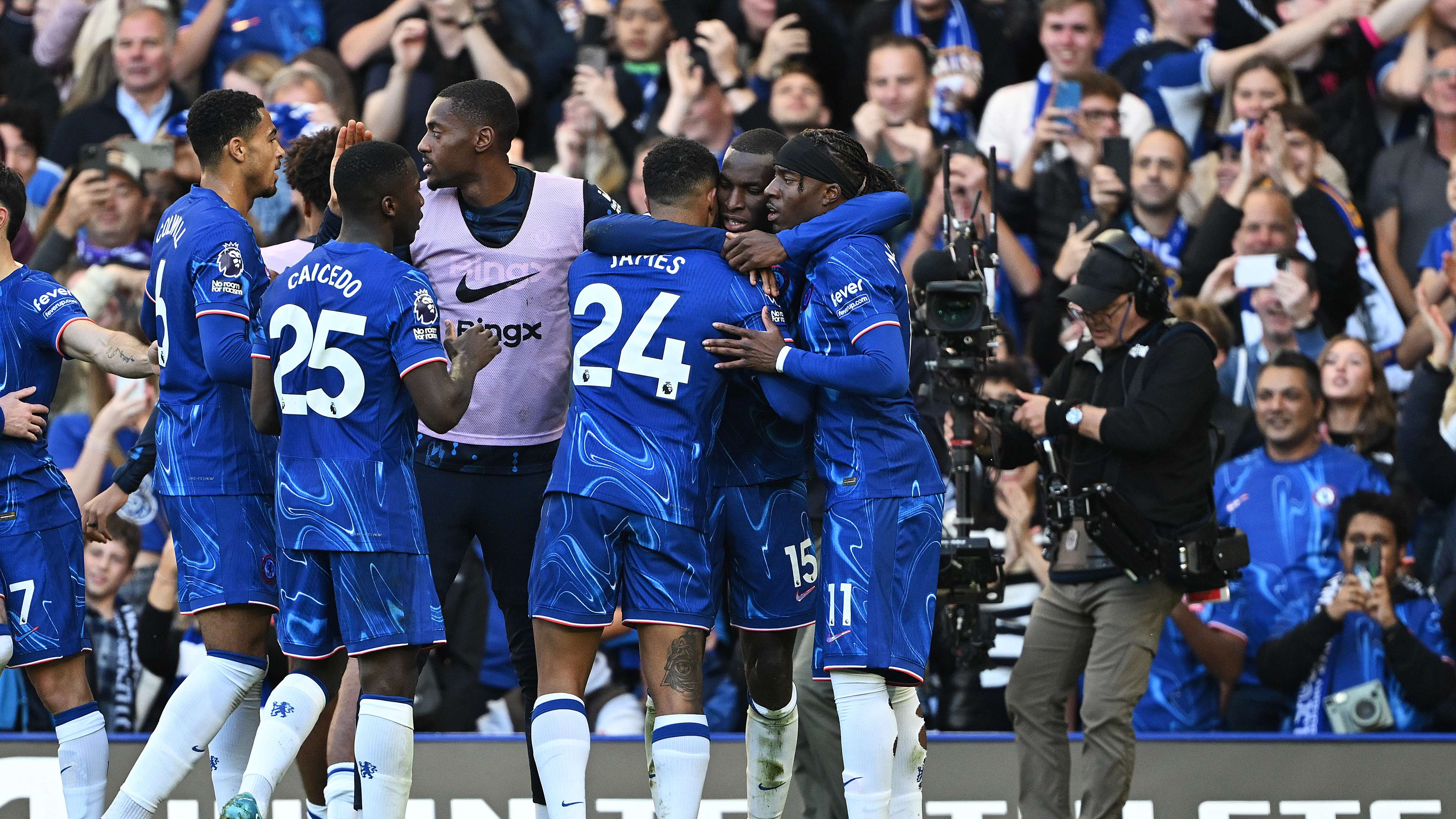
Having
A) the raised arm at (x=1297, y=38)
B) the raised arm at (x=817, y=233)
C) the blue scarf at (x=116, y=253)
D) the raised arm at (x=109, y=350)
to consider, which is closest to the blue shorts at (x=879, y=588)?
the raised arm at (x=817, y=233)

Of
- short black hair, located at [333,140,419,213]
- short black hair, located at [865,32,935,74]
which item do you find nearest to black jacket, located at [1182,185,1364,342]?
short black hair, located at [865,32,935,74]

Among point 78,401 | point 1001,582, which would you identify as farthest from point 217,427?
point 78,401

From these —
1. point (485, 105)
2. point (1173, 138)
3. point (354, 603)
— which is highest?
point (1173, 138)

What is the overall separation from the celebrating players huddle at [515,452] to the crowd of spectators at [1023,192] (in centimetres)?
105

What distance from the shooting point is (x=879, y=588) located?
200 inches

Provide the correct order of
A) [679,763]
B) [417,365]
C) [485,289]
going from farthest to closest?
[485,289] → [679,763] → [417,365]

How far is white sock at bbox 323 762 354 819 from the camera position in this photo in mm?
4914

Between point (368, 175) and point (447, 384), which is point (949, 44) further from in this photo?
point (447, 384)

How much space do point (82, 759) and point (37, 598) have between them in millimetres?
534

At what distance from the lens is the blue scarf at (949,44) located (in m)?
9.51

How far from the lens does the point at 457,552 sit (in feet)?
18.4

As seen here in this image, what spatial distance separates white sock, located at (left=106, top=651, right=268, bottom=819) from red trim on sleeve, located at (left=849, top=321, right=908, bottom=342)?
2143 mm

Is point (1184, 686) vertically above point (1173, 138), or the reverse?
point (1173, 138)

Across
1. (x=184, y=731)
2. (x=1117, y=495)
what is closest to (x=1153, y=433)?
(x=1117, y=495)
